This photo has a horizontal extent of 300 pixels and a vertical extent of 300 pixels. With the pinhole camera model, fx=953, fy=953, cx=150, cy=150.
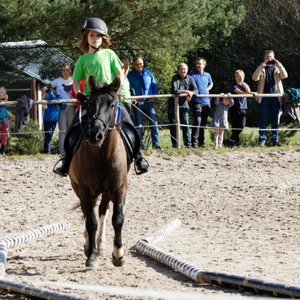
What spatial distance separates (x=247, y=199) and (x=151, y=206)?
1.61 metres

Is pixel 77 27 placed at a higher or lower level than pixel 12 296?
higher

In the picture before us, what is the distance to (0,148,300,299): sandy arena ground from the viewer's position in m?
9.14

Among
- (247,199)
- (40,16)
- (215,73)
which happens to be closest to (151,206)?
(247,199)

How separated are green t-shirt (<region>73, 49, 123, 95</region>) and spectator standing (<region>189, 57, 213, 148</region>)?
Answer: 9.82m

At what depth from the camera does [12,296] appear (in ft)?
26.6

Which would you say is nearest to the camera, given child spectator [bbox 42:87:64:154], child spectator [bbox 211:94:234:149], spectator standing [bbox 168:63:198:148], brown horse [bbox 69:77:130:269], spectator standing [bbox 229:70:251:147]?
brown horse [bbox 69:77:130:269]

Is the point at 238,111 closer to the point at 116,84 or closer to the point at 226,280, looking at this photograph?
the point at 116,84

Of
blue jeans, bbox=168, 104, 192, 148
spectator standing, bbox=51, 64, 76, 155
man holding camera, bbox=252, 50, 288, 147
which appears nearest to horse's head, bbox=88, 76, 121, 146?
spectator standing, bbox=51, 64, 76, 155

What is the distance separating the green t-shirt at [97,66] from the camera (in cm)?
998

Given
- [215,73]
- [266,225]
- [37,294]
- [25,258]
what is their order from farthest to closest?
[215,73]
[266,225]
[25,258]
[37,294]

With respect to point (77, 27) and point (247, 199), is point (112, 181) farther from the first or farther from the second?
point (77, 27)

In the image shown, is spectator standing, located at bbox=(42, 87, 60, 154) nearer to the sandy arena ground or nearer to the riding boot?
the sandy arena ground

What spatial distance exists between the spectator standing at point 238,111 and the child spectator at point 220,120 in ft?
0.55

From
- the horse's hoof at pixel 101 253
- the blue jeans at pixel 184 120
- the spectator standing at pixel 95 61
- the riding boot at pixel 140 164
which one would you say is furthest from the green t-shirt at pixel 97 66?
the blue jeans at pixel 184 120
